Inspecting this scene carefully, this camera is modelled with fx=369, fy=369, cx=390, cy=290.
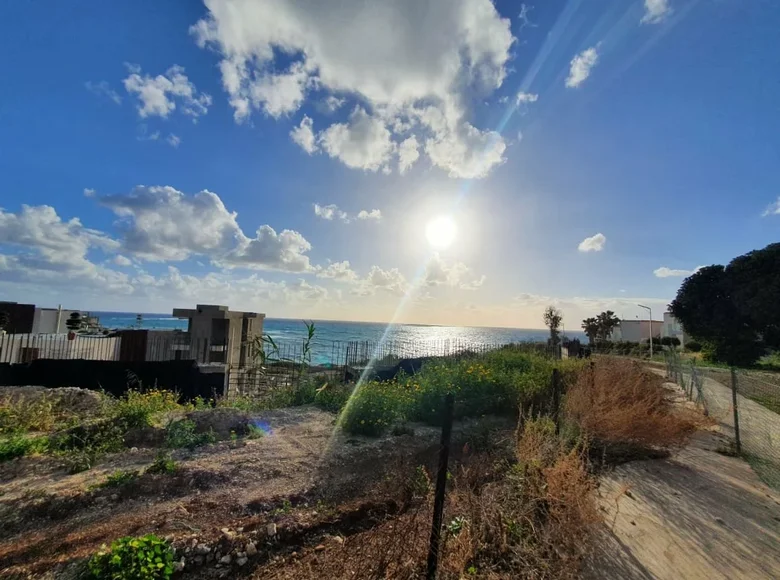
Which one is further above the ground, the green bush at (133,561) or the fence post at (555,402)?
the fence post at (555,402)

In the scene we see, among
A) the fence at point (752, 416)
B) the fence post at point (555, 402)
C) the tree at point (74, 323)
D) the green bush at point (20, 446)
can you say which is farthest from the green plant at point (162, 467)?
the tree at point (74, 323)

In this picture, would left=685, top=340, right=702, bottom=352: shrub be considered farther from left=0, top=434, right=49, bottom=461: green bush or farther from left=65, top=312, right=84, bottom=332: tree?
left=65, top=312, right=84, bottom=332: tree

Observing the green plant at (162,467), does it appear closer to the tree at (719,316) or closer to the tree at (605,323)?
the tree at (719,316)

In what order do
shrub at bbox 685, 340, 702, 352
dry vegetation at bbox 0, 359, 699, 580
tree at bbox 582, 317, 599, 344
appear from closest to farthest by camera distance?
dry vegetation at bbox 0, 359, 699, 580 → shrub at bbox 685, 340, 702, 352 → tree at bbox 582, 317, 599, 344

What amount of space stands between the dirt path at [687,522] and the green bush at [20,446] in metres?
6.47

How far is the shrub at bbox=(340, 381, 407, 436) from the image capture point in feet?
19.2

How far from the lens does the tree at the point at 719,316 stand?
78.4 ft

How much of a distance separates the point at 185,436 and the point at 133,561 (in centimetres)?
298

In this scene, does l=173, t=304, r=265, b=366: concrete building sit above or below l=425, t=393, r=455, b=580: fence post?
above

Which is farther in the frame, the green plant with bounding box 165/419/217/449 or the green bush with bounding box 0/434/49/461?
the green plant with bounding box 165/419/217/449

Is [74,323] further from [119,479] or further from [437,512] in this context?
[437,512]

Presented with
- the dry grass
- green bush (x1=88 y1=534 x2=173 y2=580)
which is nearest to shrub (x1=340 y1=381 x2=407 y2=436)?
the dry grass

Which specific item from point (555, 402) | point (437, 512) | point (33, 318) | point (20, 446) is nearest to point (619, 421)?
point (555, 402)

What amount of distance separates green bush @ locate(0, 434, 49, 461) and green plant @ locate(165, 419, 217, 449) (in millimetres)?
1427
